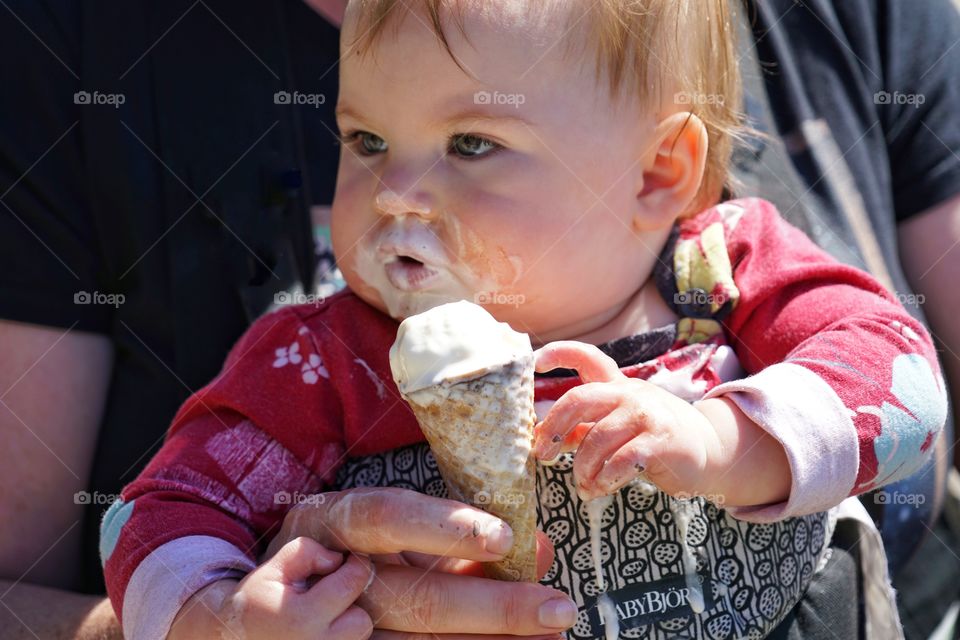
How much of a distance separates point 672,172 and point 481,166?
37 cm

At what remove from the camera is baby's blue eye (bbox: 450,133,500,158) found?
1.43 meters

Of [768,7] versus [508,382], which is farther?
[768,7]

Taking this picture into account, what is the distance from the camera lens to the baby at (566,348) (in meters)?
1.30

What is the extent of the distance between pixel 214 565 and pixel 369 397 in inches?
13.5

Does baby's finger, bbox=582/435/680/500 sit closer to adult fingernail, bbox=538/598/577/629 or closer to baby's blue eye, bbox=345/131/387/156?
adult fingernail, bbox=538/598/577/629

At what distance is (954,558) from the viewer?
220cm

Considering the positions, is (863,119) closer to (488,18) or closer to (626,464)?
(488,18)

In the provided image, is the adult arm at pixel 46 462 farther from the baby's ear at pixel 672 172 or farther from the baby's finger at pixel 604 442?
the baby's ear at pixel 672 172

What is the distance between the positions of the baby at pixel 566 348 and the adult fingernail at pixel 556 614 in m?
0.15

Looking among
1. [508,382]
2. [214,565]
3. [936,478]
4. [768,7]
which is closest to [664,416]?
[508,382]

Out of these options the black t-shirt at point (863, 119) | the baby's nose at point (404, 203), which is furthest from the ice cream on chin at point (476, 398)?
the black t-shirt at point (863, 119)

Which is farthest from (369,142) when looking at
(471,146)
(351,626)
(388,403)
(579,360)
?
(351,626)

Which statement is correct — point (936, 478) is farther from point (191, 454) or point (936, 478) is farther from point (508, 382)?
point (191, 454)

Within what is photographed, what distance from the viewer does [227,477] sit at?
1444 mm
